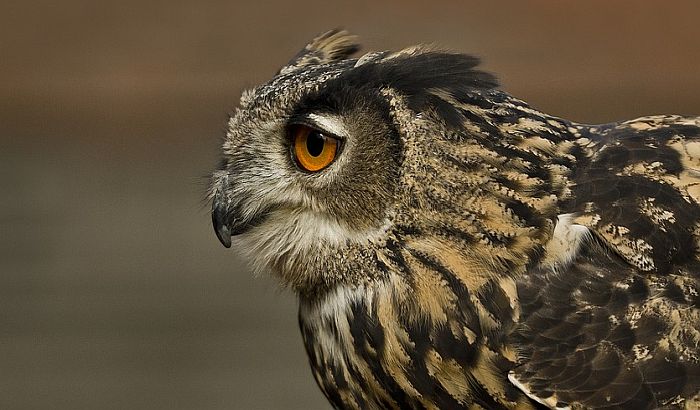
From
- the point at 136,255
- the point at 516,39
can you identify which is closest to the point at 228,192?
the point at 136,255

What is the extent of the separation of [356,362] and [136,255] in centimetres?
403

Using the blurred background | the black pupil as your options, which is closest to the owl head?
the black pupil

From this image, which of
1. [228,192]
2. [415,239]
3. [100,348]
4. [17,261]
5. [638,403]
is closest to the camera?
[638,403]

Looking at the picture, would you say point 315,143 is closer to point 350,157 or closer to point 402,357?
point 350,157

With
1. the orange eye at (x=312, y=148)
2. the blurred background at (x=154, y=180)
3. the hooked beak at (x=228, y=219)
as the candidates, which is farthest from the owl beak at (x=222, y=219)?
the blurred background at (x=154, y=180)

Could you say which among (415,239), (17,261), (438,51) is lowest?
(17,261)

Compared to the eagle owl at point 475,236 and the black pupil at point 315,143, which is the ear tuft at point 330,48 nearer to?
the eagle owl at point 475,236

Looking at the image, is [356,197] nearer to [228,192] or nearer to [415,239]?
[415,239]

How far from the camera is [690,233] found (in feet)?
6.73

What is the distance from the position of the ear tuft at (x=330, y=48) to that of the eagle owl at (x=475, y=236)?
0.76 ft

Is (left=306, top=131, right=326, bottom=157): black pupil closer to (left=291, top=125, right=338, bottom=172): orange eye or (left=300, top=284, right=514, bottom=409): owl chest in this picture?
(left=291, top=125, right=338, bottom=172): orange eye

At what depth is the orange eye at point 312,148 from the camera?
2.14 meters

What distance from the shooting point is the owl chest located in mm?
2050

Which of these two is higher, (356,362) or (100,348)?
(356,362)
